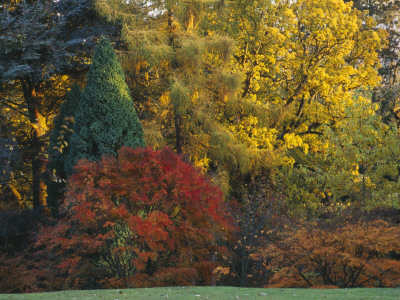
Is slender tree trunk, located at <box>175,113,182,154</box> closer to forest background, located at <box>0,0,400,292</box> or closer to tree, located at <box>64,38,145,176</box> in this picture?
forest background, located at <box>0,0,400,292</box>

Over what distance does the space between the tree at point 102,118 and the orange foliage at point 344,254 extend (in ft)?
16.2

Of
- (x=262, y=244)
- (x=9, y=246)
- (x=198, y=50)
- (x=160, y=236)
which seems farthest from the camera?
(x=198, y=50)

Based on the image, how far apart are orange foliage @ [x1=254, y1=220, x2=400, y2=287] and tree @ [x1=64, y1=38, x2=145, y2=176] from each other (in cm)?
495

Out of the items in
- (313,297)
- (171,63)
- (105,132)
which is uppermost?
(171,63)

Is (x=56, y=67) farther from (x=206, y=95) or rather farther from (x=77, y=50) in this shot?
(x=206, y=95)

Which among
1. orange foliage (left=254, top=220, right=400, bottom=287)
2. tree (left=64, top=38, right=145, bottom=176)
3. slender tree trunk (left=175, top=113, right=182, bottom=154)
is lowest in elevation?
orange foliage (left=254, top=220, right=400, bottom=287)

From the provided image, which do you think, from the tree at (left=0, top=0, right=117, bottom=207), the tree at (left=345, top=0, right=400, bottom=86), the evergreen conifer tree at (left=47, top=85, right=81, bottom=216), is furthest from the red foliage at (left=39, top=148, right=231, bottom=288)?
the tree at (left=345, top=0, right=400, bottom=86)

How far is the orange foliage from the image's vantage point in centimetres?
831

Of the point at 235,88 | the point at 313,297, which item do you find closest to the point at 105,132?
the point at 235,88

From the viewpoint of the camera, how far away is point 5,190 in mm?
18812

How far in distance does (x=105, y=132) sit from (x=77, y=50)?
535cm

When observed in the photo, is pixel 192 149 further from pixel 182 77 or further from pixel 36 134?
pixel 36 134

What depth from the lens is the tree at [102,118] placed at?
1210 centimetres

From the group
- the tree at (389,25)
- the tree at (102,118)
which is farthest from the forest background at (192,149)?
the tree at (389,25)
